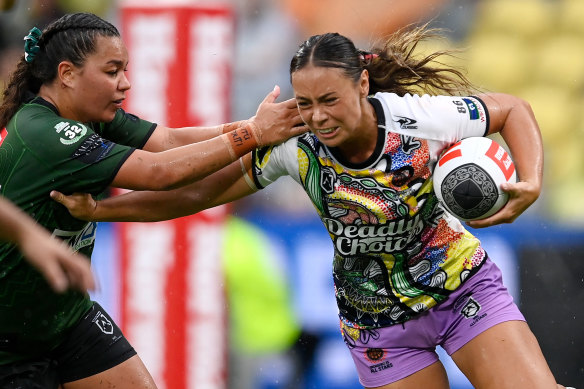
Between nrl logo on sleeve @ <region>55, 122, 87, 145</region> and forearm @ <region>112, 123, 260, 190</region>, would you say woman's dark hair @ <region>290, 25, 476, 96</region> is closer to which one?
forearm @ <region>112, 123, 260, 190</region>

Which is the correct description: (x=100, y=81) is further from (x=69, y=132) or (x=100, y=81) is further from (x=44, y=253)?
(x=44, y=253)

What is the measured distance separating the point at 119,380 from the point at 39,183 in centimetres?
97

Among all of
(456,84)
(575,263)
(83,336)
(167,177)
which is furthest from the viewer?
(575,263)

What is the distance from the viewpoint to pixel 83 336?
13.9ft

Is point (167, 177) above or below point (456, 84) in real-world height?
below

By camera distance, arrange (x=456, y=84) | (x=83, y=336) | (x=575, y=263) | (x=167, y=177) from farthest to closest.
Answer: (x=575, y=263)
(x=456, y=84)
(x=83, y=336)
(x=167, y=177)

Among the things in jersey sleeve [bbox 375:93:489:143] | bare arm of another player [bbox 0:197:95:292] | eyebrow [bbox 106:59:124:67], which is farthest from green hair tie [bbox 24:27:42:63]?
bare arm of another player [bbox 0:197:95:292]

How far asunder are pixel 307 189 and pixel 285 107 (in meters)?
0.38

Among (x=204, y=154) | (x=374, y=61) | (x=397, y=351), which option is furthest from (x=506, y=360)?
(x=204, y=154)

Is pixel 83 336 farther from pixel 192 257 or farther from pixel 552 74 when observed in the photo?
pixel 552 74

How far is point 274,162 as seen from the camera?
428 centimetres

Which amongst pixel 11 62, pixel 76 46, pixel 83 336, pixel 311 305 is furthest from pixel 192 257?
pixel 76 46

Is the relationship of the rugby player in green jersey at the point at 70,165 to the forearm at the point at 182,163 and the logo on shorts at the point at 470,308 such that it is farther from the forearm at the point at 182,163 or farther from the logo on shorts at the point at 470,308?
the logo on shorts at the point at 470,308

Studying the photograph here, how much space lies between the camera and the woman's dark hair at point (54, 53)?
4.02 meters
